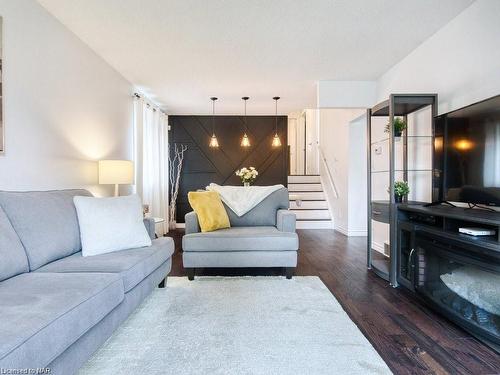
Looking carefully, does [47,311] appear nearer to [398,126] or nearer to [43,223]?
[43,223]

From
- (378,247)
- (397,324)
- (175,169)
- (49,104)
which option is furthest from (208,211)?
(175,169)

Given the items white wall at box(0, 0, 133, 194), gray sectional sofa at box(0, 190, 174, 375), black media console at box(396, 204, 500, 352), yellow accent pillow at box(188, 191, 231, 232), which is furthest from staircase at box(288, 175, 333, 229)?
gray sectional sofa at box(0, 190, 174, 375)

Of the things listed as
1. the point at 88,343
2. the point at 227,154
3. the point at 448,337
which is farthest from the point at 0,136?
the point at 227,154

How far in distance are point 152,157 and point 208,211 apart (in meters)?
2.51

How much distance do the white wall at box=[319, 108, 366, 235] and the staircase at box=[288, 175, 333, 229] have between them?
7.3 inches

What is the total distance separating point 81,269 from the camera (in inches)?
72.8

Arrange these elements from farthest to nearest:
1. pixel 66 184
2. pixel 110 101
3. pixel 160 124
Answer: pixel 160 124 < pixel 110 101 < pixel 66 184

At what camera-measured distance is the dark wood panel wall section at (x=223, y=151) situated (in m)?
6.54

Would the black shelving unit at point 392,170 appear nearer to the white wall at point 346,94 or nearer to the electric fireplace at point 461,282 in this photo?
the electric fireplace at point 461,282

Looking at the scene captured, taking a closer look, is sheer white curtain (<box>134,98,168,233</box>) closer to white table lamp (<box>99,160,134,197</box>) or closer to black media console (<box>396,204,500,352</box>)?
white table lamp (<box>99,160,134,197</box>)

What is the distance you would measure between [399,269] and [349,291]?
54cm

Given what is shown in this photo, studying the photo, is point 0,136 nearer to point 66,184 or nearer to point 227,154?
point 66,184

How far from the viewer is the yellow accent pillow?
3.18m

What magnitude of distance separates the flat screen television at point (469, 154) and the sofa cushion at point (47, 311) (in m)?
2.40
